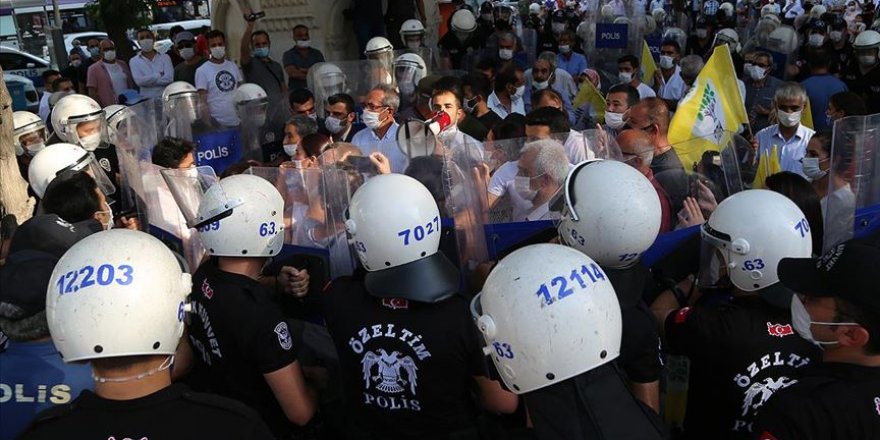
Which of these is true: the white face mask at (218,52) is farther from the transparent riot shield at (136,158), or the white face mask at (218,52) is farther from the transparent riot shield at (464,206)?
the transparent riot shield at (464,206)

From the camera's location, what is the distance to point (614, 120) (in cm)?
651

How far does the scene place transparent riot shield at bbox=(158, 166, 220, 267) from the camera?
15.1 feet

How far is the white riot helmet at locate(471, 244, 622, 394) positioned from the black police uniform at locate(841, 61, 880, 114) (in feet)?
26.9

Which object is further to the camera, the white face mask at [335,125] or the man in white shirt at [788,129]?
the white face mask at [335,125]

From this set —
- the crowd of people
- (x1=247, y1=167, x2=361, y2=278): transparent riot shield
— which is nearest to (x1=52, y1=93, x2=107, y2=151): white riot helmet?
the crowd of people

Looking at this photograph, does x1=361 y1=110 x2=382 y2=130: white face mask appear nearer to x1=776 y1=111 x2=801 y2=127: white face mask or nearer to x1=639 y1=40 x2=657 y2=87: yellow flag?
x1=776 y1=111 x2=801 y2=127: white face mask

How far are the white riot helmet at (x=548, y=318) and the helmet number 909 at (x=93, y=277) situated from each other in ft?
3.27

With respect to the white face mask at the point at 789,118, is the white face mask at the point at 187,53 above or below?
above

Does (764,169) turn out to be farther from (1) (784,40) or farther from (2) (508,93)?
(1) (784,40)

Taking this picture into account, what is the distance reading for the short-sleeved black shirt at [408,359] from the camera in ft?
→ 9.34

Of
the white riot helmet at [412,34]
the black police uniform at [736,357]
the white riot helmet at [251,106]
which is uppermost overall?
the white riot helmet at [412,34]

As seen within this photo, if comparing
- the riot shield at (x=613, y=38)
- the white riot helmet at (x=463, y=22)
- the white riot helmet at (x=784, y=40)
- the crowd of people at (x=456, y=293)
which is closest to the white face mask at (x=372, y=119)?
the crowd of people at (x=456, y=293)

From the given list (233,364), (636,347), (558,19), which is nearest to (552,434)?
(636,347)

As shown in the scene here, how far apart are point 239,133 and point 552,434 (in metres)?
6.29
